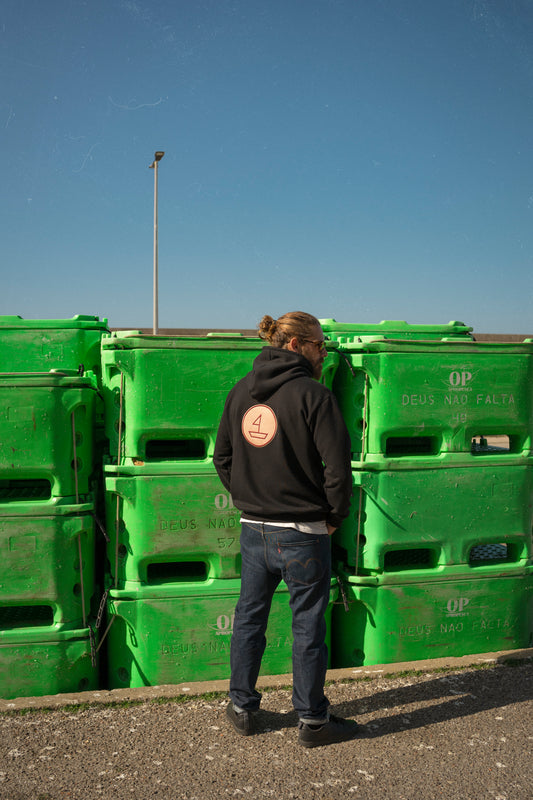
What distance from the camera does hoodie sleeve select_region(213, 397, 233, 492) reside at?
3.01 meters

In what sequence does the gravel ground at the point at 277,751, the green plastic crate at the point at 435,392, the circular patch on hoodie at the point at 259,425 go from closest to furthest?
the gravel ground at the point at 277,751 < the circular patch on hoodie at the point at 259,425 < the green plastic crate at the point at 435,392

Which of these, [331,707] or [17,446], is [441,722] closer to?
[331,707]

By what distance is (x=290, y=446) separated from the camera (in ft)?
9.02

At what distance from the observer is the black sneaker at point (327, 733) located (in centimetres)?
277

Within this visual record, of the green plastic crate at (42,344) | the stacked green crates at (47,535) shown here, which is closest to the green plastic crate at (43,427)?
the stacked green crates at (47,535)

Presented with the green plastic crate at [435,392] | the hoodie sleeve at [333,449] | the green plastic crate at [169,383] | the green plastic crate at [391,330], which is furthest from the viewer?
the green plastic crate at [391,330]

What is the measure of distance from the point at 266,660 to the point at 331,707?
48 centimetres

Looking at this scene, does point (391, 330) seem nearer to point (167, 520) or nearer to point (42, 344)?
point (167, 520)

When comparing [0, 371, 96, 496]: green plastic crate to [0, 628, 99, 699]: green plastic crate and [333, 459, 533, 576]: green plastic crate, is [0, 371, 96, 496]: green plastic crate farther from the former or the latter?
[333, 459, 533, 576]: green plastic crate

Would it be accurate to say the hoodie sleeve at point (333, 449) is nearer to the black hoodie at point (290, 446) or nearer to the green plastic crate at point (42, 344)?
the black hoodie at point (290, 446)

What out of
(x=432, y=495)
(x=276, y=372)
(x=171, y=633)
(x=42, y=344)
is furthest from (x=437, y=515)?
(x=42, y=344)

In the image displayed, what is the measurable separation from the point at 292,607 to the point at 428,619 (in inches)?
47.4

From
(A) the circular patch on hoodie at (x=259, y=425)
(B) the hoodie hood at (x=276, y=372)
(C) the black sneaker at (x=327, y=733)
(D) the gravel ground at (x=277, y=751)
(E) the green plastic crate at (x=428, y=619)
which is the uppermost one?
(B) the hoodie hood at (x=276, y=372)

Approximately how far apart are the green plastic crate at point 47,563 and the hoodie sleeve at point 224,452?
76 centimetres
